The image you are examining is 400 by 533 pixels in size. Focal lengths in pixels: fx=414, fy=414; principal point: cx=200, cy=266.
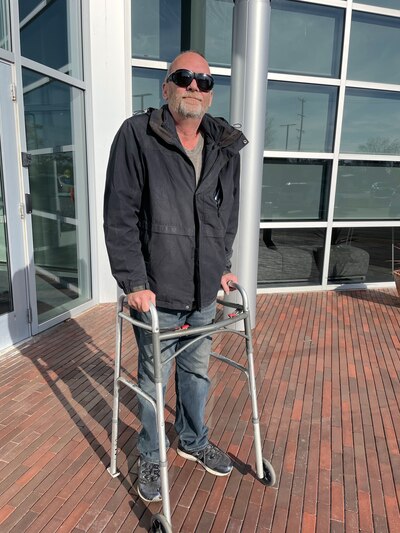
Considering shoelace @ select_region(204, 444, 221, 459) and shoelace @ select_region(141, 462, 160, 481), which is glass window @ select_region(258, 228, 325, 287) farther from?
shoelace @ select_region(141, 462, 160, 481)

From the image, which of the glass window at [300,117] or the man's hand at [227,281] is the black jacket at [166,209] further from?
the glass window at [300,117]

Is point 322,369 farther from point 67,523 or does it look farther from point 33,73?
point 33,73

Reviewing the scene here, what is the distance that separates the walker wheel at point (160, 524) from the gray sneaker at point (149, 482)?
199mm

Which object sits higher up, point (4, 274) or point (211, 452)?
point (4, 274)

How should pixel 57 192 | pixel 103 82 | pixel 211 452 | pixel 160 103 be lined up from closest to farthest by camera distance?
pixel 211 452 → pixel 57 192 → pixel 103 82 → pixel 160 103

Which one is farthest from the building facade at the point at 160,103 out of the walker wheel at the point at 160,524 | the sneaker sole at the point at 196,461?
→ the walker wheel at the point at 160,524

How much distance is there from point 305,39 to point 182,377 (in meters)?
5.05

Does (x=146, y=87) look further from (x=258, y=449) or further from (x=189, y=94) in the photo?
(x=258, y=449)

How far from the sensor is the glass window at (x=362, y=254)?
6277 mm

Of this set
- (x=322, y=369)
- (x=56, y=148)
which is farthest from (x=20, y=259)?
(x=322, y=369)

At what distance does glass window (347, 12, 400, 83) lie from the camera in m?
5.64

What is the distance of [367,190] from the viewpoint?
6223 mm

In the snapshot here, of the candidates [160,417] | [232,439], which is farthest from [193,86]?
[232,439]

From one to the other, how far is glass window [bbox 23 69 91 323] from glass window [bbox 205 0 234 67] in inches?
70.7
